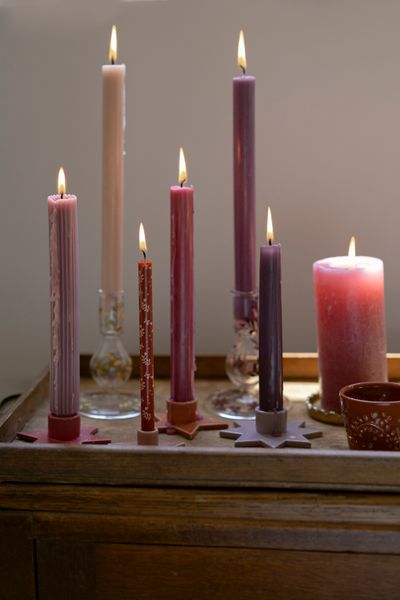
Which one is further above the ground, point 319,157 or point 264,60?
point 264,60

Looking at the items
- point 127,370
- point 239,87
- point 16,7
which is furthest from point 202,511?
point 16,7

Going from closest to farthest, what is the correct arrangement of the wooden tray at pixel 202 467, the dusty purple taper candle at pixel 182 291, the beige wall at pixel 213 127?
the wooden tray at pixel 202 467
the dusty purple taper candle at pixel 182 291
the beige wall at pixel 213 127

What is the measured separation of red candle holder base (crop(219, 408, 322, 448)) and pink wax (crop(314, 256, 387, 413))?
7 centimetres

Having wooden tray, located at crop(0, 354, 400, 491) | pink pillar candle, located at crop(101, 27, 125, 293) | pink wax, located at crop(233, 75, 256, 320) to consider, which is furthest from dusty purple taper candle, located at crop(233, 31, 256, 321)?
wooden tray, located at crop(0, 354, 400, 491)

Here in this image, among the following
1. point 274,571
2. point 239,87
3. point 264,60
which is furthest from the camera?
point 264,60

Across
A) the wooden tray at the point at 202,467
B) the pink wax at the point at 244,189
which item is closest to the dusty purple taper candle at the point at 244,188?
the pink wax at the point at 244,189

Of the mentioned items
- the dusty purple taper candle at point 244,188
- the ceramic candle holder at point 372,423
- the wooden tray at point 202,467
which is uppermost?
the dusty purple taper candle at point 244,188

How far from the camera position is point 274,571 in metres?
0.74

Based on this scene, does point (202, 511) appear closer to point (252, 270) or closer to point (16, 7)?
point (252, 270)

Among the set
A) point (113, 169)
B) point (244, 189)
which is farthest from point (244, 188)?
point (113, 169)

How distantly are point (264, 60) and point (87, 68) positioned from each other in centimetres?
19

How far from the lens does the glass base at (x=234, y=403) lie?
3.07 feet

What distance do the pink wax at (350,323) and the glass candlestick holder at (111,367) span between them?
0.19m

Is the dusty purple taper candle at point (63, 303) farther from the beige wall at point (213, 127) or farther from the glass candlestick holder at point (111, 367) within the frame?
the beige wall at point (213, 127)
